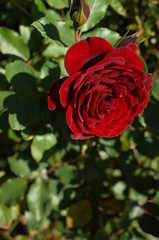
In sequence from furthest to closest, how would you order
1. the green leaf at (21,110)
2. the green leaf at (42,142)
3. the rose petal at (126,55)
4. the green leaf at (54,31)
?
the green leaf at (42,142)
the green leaf at (21,110)
the green leaf at (54,31)
the rose petal at (126,55)

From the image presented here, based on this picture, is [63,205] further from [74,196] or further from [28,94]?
[28,94]

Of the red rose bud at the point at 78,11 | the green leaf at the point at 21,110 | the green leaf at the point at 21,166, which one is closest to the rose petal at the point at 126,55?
the red rose bud at the point at 78,11

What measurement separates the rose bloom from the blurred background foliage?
16 centimetres

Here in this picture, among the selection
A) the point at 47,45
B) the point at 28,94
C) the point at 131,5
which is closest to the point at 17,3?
the point at 47,45

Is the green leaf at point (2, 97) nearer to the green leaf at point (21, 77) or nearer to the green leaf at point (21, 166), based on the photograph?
the green leaf at point (21, 77)

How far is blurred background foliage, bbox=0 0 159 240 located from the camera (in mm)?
984

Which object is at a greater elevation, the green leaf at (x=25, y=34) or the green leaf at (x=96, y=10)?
the green leaf at (x=96, y=10)

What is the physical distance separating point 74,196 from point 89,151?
0.37 m

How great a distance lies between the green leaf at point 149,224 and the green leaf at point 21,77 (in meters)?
0.65

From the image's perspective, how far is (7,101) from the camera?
3.23 ft

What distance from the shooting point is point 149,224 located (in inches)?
46.2

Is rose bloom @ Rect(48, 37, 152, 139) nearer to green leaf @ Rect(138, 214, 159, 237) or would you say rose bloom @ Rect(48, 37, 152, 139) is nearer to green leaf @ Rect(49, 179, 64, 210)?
green leaf @ Rect(138, 214, 159, 237)

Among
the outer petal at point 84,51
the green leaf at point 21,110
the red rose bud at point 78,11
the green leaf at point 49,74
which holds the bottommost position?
the green leaf at point 21,110

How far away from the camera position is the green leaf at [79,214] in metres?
1.58
